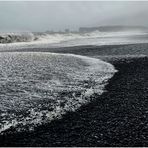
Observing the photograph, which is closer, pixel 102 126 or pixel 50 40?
pixel 102 126

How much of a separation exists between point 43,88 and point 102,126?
26.2ft

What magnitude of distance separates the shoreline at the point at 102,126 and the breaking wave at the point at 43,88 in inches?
31.7

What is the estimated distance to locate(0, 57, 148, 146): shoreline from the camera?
12.9 meters

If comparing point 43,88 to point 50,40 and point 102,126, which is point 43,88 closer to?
point 102,126

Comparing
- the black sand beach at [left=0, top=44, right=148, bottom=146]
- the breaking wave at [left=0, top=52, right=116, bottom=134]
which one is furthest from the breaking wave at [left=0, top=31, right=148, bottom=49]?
the black sand beach at [left=0, top=44, right=148, bottom=146]

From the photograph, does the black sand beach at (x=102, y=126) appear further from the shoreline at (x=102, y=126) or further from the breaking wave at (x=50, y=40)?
the breaking wave at (x=50, y=40)

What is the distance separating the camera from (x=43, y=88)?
21.7m

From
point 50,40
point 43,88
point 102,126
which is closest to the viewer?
point 102,126

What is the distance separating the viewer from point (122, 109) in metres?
17.0

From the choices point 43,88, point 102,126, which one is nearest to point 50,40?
point 43,88

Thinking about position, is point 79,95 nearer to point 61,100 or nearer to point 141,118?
point 61,100

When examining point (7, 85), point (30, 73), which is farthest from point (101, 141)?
point (30, 73)

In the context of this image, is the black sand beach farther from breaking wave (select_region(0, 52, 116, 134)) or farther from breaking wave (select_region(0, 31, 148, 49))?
breaking wave (select_region(0, 31, 148, 49))

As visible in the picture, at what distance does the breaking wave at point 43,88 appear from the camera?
16.2 m
